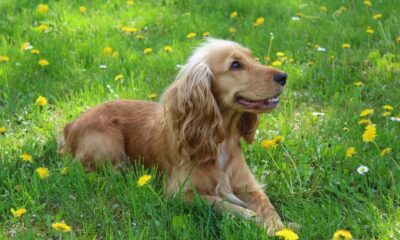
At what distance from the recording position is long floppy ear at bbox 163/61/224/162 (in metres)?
3.50

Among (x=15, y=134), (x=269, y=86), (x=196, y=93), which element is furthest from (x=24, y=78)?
(x=269, y=86)

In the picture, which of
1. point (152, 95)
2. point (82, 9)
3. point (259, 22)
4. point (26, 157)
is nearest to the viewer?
point (26, 157)

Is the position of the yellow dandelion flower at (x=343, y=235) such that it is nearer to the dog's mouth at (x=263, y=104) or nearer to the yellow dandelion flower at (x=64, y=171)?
A: the dog's mouth at (x=263, y=104)

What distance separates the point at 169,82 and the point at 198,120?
1698mm

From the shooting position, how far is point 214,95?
3.61m

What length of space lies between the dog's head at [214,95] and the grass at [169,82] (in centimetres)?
36

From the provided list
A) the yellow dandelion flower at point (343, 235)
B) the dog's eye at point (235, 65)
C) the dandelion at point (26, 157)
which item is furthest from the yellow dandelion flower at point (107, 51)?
the yellow dandelion flower at point (343, 235)

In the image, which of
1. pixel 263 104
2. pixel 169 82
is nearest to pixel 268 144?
pixel 263 104

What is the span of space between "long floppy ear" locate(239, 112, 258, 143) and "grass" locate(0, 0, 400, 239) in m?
0.20

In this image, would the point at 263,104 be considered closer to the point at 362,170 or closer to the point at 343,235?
the point at 362,170

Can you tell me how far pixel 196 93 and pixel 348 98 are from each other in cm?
158

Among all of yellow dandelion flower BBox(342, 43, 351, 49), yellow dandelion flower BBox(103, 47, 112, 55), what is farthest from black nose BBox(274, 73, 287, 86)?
yellow dandelion flower BBox(103, 47, 112, 55)

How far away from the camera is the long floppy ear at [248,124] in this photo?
3771mm

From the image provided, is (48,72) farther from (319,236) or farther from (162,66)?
(319,236)
